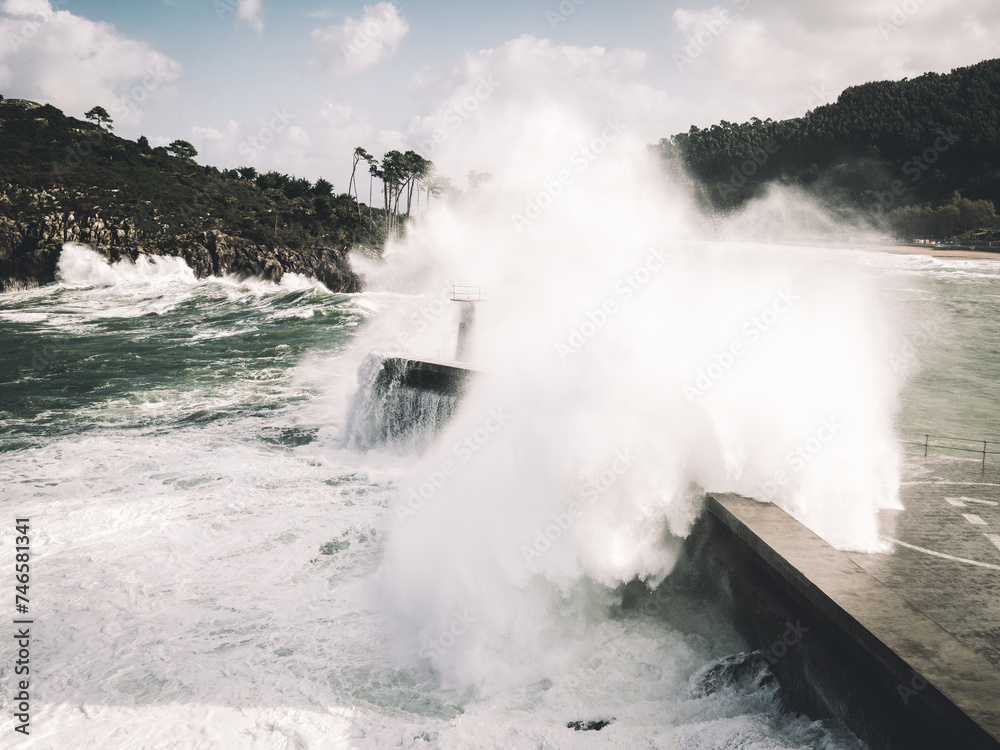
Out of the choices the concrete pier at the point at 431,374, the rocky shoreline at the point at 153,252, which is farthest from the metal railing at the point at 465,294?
the rocky shoreline at the point at 153,252

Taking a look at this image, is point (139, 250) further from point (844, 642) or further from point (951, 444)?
point (844, 642)

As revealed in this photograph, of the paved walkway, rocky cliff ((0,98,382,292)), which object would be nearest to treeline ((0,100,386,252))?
rocky cliff ((0,98,382,292))

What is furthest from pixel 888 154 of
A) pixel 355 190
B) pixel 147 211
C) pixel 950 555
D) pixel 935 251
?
pixel 950 555

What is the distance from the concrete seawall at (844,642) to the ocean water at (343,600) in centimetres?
28

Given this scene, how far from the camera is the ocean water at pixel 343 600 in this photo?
4.72 meters

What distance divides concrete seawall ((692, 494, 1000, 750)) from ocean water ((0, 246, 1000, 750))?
0.93 feet

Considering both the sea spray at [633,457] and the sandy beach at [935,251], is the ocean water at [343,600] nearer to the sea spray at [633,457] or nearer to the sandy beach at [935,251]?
the sea spray at [633,457]

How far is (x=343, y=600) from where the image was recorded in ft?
21.5

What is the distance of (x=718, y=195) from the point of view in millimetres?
87188

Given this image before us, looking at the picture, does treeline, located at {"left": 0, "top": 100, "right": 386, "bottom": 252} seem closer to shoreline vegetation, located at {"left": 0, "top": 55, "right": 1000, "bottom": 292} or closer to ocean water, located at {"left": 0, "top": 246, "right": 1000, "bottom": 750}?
shoreline vegetation, located at {"left": 0, "top": 55, "right": 1000, "bottom": 292}

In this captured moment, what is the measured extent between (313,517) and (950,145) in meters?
104

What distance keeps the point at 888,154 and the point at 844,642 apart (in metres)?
107

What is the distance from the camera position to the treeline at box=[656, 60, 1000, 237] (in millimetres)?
67938

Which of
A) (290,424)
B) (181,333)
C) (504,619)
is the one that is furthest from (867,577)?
(181,333)
